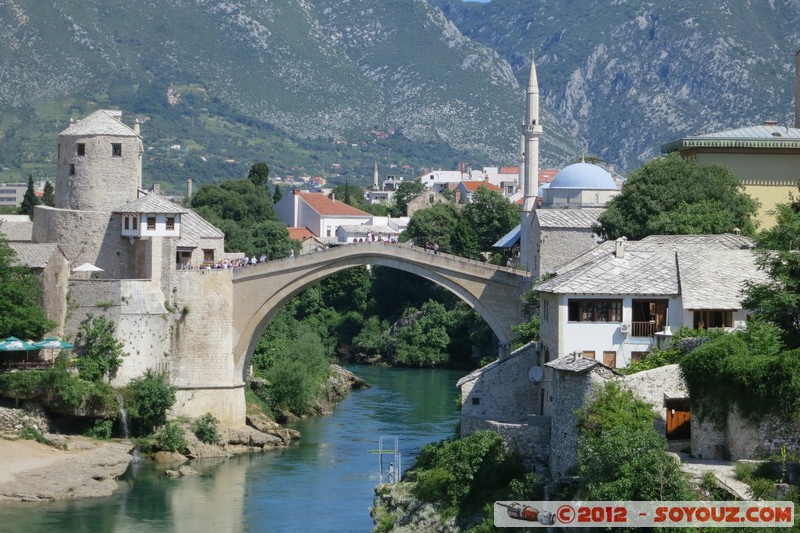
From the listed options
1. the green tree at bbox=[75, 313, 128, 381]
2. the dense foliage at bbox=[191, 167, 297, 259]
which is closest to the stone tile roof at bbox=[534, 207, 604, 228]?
the green tree at bbox=[75, 313, 128, 381]

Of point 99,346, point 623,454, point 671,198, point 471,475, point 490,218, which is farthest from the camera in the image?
point 490,218

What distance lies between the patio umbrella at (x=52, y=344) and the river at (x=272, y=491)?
A: 5196 millimetres

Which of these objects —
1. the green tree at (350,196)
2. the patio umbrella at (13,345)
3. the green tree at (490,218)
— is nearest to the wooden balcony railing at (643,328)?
the patio umbrella at (13,345)

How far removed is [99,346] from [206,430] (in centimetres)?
503

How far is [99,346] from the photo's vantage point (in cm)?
6012

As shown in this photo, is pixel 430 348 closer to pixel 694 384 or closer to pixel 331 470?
pixel 331 470

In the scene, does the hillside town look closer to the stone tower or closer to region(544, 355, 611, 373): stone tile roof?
the stone tower

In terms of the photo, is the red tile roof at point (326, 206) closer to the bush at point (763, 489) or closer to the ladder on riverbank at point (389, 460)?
the ladder on riverbank at point (389, 460)

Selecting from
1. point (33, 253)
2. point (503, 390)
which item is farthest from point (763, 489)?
point (33, 253)

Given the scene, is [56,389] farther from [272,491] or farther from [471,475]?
[471,475]

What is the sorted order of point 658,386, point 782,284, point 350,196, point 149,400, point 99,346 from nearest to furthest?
1. point 658,386
2. point 782,284
3. point 149,400
4. point 99,346
5. point 350,196

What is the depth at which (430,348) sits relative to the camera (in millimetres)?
91438

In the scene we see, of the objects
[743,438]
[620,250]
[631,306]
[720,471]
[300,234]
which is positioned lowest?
[720,471]

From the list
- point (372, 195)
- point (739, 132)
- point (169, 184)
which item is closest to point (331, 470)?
point (739, 132)
